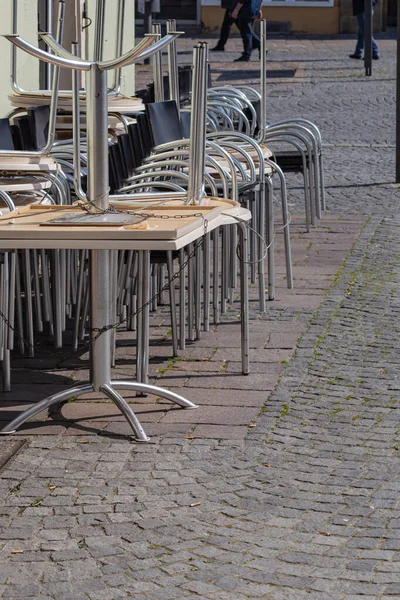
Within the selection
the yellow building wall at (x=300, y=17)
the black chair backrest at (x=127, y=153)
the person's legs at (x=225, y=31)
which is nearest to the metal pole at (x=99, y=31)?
the black chair backrest at (x=127, y=153)

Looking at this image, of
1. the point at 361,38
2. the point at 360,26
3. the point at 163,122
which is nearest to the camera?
the point at 163,122

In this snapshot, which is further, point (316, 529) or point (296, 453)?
point (296, 453)

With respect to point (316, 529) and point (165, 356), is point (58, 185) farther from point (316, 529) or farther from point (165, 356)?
point (316, 529)

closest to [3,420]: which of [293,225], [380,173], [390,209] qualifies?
[293,225]

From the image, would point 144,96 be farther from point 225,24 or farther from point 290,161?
point 225,24

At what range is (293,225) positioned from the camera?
381 inches

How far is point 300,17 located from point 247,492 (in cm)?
2692

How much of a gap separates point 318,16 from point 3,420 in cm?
2626

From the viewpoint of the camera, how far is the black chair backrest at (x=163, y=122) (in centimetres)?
745

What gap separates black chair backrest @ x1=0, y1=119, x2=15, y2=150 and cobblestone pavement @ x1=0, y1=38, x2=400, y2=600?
1386 mm

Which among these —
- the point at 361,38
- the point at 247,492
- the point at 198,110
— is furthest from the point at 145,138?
the point at 361,38

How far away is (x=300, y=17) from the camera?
3017 cm

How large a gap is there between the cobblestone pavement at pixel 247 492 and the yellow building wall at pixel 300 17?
23.9 m

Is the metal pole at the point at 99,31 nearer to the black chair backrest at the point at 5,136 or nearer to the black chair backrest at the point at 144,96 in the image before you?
the black chair backrest at the point at 144,96
